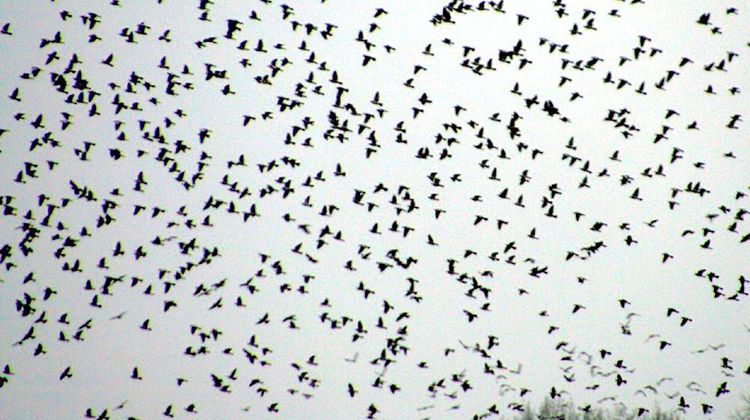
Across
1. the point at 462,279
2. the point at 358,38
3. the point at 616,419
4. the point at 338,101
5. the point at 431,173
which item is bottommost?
the point at 616,419

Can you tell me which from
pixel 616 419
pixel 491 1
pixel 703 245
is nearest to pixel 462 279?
pixel 703 245

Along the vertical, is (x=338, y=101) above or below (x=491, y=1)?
below

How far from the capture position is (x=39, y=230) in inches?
1609

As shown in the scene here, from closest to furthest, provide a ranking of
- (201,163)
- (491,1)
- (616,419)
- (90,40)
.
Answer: (491,1) → (90,40) → (201,163) → (616,419)

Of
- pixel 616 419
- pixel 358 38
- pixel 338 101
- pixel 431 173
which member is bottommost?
pixel 616 419

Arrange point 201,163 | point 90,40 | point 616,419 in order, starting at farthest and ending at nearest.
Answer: point 616,419
point 201,163
point 90,40

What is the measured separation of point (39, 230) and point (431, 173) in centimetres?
2005

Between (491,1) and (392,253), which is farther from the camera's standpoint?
(392,253)

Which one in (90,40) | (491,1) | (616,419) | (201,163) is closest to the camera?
(491,1)

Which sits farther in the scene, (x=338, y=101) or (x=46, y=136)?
(x=46, y=136)

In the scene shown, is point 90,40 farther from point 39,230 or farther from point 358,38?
point 358,38

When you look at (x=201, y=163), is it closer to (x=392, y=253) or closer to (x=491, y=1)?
(x=392, y=253)

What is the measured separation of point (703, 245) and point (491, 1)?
14.5 meters

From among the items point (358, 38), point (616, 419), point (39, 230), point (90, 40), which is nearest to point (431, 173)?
point (358, 38)
